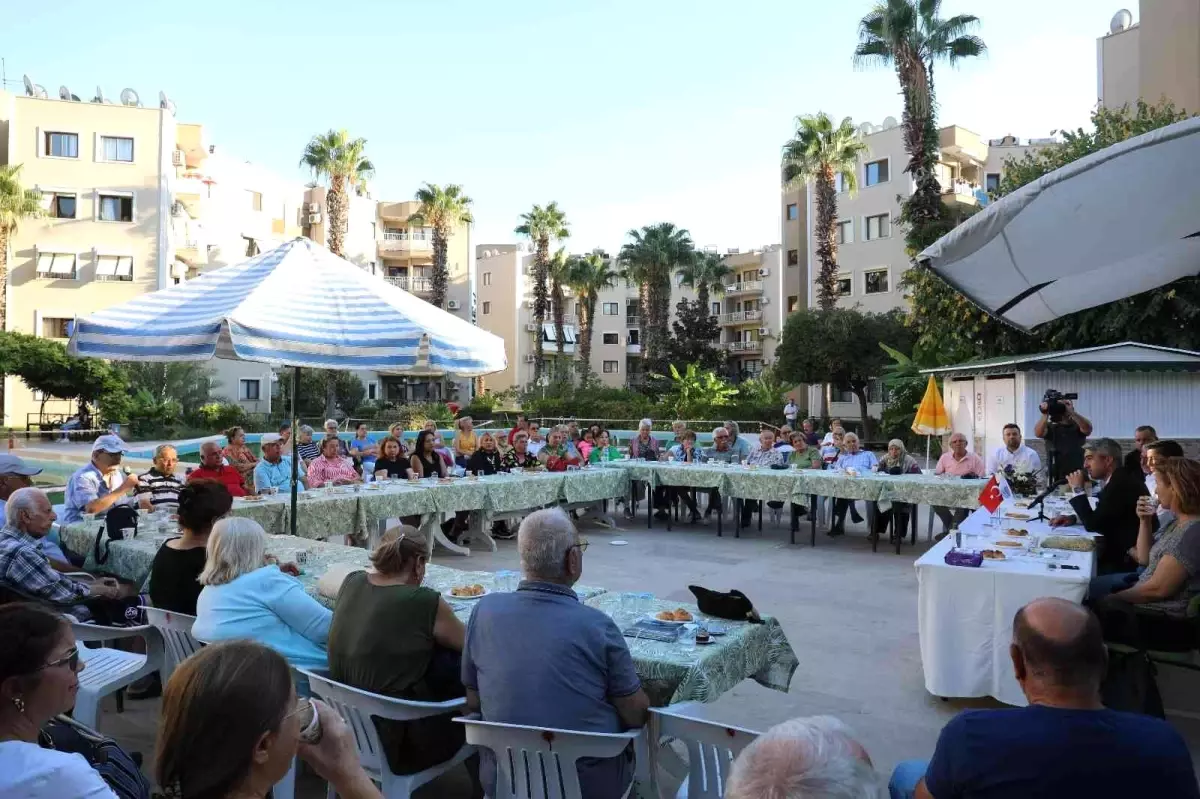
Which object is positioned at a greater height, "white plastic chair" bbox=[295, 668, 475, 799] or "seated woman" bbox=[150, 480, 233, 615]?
"seated woman" bbox=[150, 480, 233, 615]

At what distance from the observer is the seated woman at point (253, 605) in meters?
3.66

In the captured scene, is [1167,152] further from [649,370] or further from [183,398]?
[649,370]

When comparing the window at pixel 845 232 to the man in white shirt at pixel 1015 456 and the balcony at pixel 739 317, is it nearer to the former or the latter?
the balcony at pixel 739 317

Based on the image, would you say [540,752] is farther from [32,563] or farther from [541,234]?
[541,234]

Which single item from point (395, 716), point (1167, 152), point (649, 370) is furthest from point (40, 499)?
point (649, 370)

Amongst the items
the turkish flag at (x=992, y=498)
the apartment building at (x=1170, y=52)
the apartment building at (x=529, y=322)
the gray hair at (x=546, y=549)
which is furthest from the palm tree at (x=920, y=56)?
the apartment building at (x=529, y=322)

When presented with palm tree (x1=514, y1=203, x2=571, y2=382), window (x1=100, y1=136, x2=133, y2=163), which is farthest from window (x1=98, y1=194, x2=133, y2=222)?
palm tree (x1=514, y1=203, x2=571, y2=382)

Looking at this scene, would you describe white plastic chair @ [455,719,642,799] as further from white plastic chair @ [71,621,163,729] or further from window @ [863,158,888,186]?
window @ [863,158,888,186]

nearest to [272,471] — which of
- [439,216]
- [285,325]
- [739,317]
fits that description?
[285,325]

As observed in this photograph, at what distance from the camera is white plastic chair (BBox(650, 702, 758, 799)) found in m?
2.72

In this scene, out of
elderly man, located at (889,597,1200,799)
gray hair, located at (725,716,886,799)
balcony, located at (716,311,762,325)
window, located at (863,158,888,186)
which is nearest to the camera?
gray hair, located at (725,716,886,799)

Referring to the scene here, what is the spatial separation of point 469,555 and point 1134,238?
803cm

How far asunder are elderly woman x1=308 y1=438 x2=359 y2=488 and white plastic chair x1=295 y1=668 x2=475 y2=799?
717 cm

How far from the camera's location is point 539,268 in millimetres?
46938
